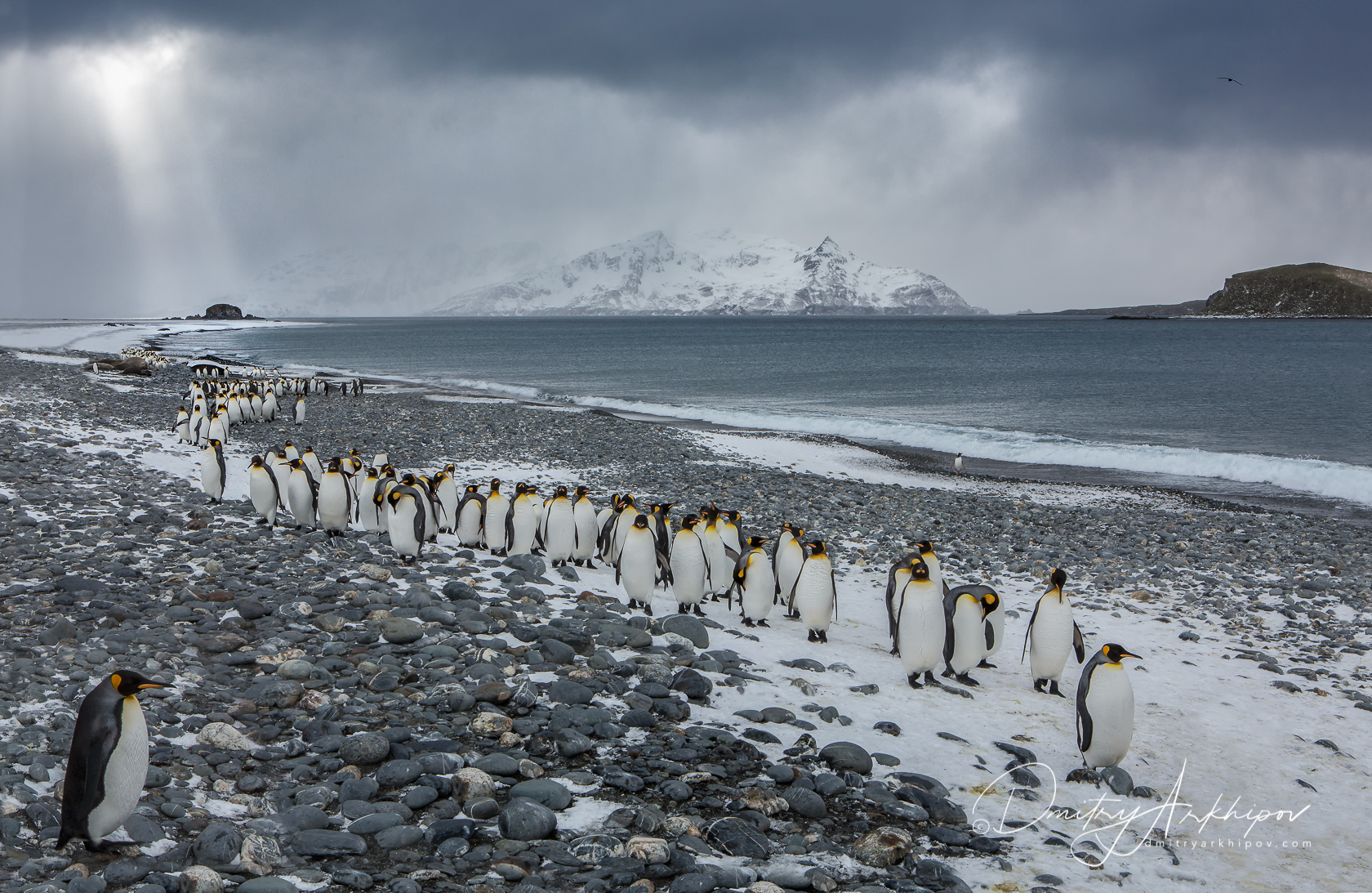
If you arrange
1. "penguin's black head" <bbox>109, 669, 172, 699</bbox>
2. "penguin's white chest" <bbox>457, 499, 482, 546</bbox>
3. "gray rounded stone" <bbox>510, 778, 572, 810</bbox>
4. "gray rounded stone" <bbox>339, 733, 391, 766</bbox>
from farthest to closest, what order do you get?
"penguin's white chest" <bbox>457, 499, 482, 546</bbox> < "gray rounded stone" <bbox>339, 733, 391, 766</bbox> < "gray rounded stone" <bbox>510, 778, 572, 810</bbox> < "penguin's black head" <bbox>109, 669, 172, 699</bbox>

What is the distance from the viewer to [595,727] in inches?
204

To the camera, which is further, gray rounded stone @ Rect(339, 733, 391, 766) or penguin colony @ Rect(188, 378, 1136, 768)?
penguin colony @ Rect(188, 378, 1136, 768)

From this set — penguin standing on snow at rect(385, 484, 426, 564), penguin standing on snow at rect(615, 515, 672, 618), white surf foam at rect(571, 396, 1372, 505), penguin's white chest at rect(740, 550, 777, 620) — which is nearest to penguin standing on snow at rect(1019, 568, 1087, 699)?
penguin's white chest at rect(740, 550, 777, 620)

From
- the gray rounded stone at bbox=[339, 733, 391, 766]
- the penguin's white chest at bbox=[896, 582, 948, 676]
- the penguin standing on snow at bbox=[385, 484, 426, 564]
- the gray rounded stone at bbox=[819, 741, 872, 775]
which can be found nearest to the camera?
the gray rounded stone at bbox=[339, 733, 391, 766]

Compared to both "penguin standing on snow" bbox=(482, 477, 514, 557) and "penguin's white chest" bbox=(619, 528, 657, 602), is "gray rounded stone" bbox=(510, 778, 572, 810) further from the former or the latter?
"penguin standing on snow" bbox=(482, 477, 514, 557)

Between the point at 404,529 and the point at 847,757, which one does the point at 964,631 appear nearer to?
the point at 847,757

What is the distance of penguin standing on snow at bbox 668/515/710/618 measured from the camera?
836cm

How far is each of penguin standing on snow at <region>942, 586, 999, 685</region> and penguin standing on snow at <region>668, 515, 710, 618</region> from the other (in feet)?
7.95

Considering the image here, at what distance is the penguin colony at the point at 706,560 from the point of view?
6.83 meters

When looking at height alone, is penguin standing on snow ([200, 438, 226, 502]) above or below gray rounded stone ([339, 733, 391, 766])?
above

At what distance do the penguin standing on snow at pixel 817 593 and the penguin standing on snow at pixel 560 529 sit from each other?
3.17 meters

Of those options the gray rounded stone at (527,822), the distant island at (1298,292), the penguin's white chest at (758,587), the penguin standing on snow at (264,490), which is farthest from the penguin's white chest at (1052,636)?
the distant island at (1298,292)

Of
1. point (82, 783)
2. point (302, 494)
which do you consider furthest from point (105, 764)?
point (302, 494)

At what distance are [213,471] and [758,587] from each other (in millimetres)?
8237
